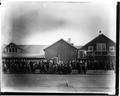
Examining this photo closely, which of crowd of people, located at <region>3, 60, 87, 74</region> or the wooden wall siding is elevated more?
the wooden wall siding

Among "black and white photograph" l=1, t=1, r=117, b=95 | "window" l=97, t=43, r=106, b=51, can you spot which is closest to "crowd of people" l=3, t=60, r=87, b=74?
"black and white photograph" l=1, t=1, r=117, b=95

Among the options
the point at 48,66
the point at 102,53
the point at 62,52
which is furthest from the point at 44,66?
the point at 102,53

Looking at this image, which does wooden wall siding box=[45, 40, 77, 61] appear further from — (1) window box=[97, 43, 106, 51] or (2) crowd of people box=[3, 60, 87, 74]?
(1) window box=[97, 43, 106, 51]

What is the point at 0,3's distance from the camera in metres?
1.26

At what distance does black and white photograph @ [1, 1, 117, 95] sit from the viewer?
1253 mm

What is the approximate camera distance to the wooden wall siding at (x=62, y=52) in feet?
4.15

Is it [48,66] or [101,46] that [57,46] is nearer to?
[48,66]

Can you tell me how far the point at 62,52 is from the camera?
49.8 inches

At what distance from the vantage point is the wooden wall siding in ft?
4.15

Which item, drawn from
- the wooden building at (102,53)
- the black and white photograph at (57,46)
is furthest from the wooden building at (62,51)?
the wooden building at (102,53)

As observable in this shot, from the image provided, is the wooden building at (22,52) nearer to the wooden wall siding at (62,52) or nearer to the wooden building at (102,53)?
the wooden wall siding at (62,52)

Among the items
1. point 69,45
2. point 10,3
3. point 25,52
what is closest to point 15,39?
point 25,52

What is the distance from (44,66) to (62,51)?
135 mm

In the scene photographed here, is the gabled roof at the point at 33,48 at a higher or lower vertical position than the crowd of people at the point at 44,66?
higher
